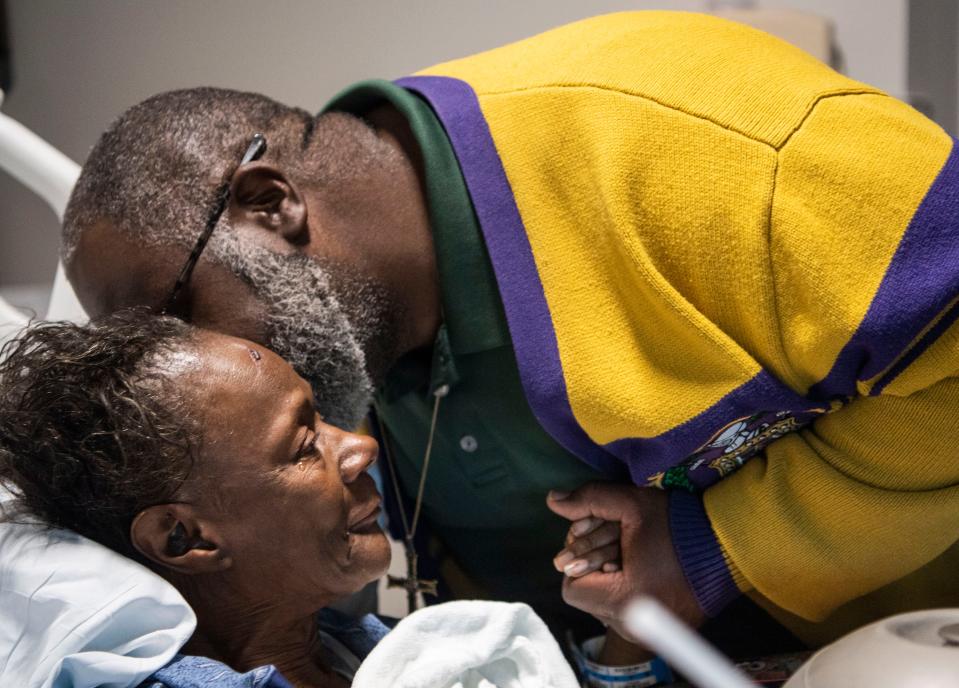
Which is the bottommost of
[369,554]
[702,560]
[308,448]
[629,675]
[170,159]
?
[629,675]

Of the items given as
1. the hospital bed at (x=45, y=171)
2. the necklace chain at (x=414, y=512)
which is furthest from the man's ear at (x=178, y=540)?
the hospital bed at (x=45, y=171)

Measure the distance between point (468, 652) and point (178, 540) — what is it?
312 millimetres

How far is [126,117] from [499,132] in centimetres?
47

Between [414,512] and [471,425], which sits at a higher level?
[471,425]

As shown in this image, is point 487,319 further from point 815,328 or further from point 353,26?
point 353,26

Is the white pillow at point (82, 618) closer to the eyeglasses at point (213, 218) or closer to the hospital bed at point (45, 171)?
the eyeglasses at point (213, 218)

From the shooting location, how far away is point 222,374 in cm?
115

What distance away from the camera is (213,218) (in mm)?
1338

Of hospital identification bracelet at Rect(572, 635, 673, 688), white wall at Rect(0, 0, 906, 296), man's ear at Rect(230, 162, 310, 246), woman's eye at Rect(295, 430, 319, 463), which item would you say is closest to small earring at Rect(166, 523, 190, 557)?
woman's eye at Rect(295, 430, 319, 463)

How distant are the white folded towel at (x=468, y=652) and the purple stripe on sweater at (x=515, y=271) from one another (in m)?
0.26

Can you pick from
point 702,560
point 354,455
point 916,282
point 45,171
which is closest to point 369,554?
point 354,455

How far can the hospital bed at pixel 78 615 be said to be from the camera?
1005mm

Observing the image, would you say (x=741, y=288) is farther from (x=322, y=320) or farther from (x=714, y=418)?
(x=322, y=320)

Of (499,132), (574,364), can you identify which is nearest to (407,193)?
(499,132)
